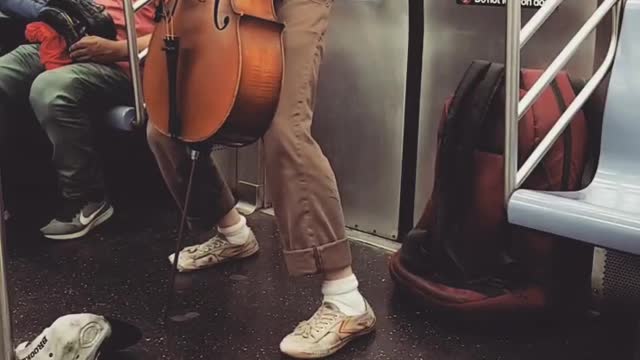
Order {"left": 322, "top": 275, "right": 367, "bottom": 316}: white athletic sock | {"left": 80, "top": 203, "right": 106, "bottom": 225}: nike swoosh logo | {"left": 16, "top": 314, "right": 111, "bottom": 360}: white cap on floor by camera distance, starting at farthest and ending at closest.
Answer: {"left": 80, "top": 203, "right": 106, "bottom": 225}: nike swoosh logo → {"left": 322, "top": 275, "right": 367, "bottom": 316}: white athletic sock → {"left": 16, "top": 314, "right": 111, "bottom": 360}: white cap on floor

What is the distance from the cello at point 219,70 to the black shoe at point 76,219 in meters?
0.74

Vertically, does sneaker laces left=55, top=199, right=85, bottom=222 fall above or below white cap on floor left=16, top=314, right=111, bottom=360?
below

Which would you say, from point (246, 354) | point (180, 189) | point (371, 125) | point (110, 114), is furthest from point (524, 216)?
point (110, 114)

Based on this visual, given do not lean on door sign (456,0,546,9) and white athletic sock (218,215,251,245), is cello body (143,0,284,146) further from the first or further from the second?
do not lean on door sign (456,0,546,9)

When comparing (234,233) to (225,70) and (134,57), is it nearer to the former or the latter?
(134,57)

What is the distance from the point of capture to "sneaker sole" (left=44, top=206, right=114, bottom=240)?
2238mm

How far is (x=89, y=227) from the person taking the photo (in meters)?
2.29

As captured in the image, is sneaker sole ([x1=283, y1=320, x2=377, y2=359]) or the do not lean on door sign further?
the do not lean on door sign

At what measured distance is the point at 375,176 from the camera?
2.28 m

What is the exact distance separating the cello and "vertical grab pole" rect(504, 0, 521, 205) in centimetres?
45

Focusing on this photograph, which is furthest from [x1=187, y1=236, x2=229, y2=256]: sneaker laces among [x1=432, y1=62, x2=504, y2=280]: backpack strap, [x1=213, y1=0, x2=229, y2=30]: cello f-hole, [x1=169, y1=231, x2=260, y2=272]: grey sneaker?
[x1=213, y1=0, x2=229, y2=30]: cello f-hole

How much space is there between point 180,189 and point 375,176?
2.11ft

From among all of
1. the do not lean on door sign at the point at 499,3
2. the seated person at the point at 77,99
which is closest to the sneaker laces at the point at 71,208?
the seated person at the point at 77,99

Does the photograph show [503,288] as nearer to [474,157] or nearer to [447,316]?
[447,316]
